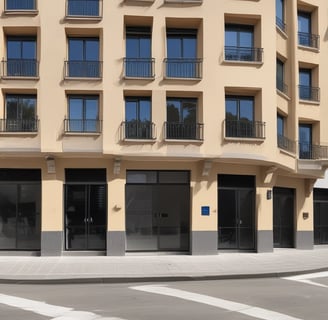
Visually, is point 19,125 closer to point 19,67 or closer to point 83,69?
point 19,67

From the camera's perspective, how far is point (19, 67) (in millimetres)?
22812

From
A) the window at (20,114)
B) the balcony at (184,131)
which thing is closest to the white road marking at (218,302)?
the balcony at (184,131)

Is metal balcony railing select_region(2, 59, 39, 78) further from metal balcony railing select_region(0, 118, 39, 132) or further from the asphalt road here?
the asphalt road

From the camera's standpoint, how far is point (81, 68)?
22766mm

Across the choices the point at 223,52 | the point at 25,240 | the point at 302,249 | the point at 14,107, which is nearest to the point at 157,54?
the point at 223,52

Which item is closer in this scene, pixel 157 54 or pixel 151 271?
pixel 151 271

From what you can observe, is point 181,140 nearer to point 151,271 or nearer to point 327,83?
point 151,271

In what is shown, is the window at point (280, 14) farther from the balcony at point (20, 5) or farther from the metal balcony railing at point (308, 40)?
the balcony at point (20, 5)

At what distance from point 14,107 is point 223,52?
350 inches

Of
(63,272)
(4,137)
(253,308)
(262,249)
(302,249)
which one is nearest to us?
(253,308)

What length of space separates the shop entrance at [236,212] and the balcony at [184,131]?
7.20ft

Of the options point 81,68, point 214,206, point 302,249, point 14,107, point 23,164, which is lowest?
point 302,249

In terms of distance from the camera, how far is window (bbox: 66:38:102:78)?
74.5 feet

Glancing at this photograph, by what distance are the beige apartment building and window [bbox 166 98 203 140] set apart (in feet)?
0.15
